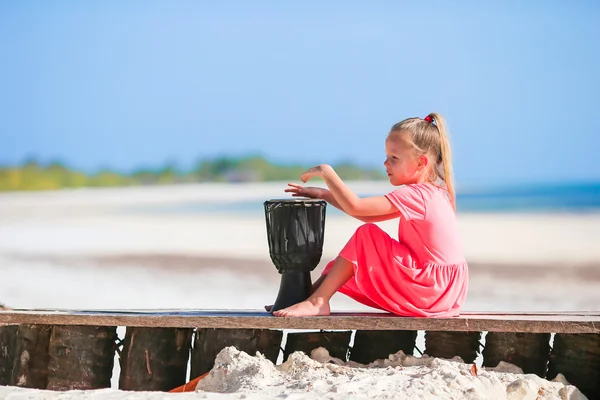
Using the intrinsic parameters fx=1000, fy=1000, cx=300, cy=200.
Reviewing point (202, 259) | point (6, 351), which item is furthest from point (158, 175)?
point (6, 351)

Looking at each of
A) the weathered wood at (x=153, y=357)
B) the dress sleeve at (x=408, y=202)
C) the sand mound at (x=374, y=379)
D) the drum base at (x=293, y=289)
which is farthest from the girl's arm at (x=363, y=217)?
the weathered wood at (x=153, y=357)

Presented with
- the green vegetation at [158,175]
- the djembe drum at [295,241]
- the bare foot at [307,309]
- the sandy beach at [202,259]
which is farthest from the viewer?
the green vegetation at [158,175]

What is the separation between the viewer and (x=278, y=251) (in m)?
5.20

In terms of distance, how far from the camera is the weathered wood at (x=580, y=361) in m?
4.94

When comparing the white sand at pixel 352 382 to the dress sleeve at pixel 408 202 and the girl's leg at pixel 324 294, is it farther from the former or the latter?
the dress sleeve at pixel 408 202

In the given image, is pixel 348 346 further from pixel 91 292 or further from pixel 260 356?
pixel 91 292

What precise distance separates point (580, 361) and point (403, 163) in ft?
4.34

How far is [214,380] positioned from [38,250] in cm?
1129

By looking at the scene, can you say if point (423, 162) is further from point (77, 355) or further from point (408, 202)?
point (77, 355)

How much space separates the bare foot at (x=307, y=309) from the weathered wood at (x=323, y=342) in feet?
0.73

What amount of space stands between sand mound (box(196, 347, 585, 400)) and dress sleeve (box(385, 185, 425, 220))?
70cm

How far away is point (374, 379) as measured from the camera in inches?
177

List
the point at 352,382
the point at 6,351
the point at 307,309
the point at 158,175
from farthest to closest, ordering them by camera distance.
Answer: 1. the point at 158,175
2. the point at 6,351
3. the point at 307,309
4. the point at 352,382

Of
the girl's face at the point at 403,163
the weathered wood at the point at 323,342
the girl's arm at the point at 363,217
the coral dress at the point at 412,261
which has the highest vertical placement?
the girl's face at the point at 403,163
